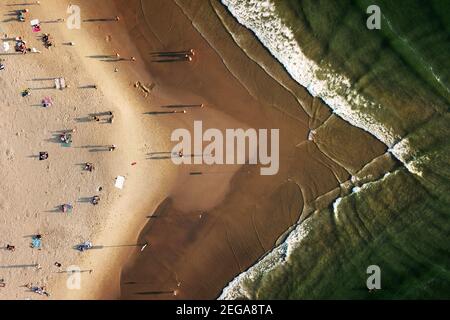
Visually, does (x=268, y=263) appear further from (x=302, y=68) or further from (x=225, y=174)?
(x=302, y=68)

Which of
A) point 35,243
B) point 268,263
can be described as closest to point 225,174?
point 268,263

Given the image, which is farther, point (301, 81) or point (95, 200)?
point (95, 200)

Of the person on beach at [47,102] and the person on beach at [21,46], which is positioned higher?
→ the person on beach at [21,46]

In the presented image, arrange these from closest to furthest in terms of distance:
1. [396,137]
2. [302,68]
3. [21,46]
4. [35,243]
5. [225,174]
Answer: [396,137], [302,68], [225,174], [21,46], [35,243]

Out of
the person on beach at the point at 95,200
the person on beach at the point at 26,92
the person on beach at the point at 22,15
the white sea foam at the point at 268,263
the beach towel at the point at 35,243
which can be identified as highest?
the person on beach at the point at 22,15

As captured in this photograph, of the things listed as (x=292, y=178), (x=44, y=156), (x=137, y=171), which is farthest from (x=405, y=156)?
(x=44, y=156)

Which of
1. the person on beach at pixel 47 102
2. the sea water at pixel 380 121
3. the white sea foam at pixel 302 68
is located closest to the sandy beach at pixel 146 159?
the person on beach at pixel 47 102

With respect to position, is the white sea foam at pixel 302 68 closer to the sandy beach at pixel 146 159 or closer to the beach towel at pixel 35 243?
the sandy beach at pixel 146 159
